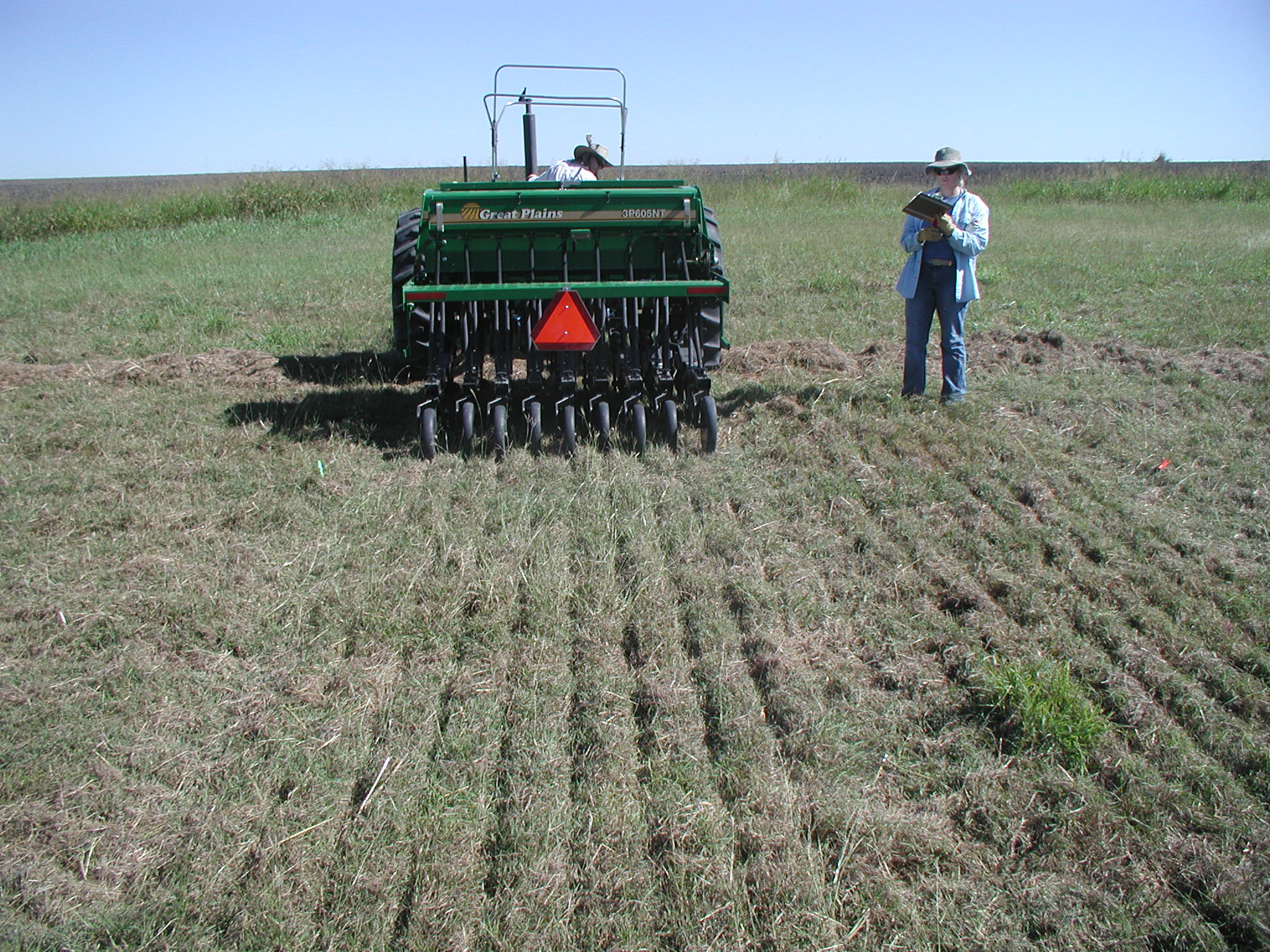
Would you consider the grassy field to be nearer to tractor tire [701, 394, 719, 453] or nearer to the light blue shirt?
tractor tire [701, 394, 719, 453]

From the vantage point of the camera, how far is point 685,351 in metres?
6.26

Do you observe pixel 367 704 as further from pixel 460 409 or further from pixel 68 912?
pixel 460 409

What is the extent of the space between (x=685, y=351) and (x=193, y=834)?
14.5ft

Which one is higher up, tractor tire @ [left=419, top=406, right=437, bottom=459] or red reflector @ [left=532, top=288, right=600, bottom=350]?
red reflector @ [left=532, top=288, right=600, bottom=350]

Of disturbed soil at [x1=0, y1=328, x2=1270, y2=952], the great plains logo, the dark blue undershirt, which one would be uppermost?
the great plains logo

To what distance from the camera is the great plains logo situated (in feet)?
19.6

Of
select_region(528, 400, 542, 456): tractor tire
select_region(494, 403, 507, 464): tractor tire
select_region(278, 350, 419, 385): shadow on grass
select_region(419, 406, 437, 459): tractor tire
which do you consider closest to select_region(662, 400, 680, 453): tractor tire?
select_region(528, 400, 542, 456): tractor tire

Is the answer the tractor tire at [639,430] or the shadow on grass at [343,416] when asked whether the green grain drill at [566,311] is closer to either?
the tractor tire at [639,430]

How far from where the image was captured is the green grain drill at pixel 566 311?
560cm


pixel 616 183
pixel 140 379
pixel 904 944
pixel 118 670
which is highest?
pixel 616 183

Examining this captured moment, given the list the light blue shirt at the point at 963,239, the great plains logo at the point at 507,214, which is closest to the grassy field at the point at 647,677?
the light blue shirt at the point at 963,239


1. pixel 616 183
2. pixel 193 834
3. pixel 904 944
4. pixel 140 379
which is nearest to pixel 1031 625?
pixel 904 944

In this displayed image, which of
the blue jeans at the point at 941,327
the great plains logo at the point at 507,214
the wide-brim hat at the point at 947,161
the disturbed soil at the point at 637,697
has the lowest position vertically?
the disturbed soil at the point at 637,697

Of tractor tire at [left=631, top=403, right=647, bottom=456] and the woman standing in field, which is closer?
tractor tire at [left=631, top=403, right=647, bottom=456]
